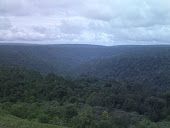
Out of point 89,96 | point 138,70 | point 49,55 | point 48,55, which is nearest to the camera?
point 89,96

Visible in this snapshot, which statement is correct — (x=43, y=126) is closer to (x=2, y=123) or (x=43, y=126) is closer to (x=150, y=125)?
(x=2, y=123)

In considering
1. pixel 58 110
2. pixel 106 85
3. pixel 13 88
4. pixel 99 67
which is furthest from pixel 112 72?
pixel 58 110

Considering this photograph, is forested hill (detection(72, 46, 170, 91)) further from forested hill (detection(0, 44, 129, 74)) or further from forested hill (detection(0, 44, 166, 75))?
forested hill (detection(0, 44, 129, 74))

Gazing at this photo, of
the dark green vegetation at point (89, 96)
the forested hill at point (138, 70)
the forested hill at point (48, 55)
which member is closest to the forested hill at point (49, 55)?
the forested hill at point (48, 55)

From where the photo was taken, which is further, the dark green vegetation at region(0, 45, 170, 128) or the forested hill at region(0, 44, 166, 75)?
the forested hill at region(0, 44, 166, 75)

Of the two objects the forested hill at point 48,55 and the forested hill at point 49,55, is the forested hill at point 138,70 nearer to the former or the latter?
the forested hill at point 49,55

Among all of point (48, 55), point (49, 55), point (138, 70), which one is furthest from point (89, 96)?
point (49, 55)

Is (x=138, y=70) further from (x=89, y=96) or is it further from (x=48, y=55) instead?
(x=48, y=55)

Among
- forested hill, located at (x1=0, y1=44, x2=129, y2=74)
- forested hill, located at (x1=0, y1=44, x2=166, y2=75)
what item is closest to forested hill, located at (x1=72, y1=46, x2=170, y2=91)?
forested hill, located at (x1=0, y1=44, x2=166, y2=75)
